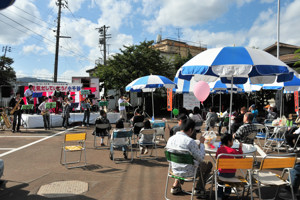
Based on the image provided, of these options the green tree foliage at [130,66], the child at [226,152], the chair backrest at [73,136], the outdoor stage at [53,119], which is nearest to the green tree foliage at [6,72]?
the green tree foliage at [130,66]

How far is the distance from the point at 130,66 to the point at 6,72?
32.8 metres

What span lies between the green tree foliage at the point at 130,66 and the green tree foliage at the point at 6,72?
28991 mm

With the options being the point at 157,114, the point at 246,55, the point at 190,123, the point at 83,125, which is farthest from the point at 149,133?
the point at 157,114

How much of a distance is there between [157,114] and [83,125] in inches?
400

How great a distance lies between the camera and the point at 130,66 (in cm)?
2166

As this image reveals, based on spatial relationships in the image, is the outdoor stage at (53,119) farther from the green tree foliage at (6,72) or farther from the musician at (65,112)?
the green tree foliage at (6,72)

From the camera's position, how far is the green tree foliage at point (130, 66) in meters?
21.3

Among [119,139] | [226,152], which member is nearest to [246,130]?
[226,152]

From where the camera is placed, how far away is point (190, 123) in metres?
4.15

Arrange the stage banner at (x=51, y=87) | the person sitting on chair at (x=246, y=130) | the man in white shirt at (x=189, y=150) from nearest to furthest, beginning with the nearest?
the man in white shirt at (x=189, y=150)
the person sitting on chair at (x=246, y=130)
the stage banner at (x=51, y=87)

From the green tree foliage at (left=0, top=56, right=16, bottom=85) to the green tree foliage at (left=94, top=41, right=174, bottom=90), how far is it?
29.0 meters

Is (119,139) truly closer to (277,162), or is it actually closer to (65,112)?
(277,162)

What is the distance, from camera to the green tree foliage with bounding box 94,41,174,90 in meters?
Answer: 21.3

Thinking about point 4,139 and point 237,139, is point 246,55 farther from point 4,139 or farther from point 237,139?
point 4,139
